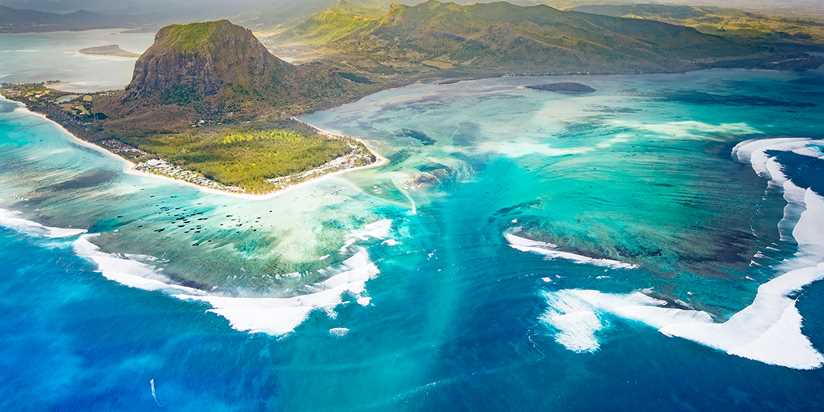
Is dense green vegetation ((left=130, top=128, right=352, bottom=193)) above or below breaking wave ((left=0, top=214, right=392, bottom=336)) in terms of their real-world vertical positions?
above

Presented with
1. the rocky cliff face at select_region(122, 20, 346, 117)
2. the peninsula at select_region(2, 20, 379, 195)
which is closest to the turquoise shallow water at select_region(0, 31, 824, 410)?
the peninsula at select_region(2, 20, 379, 195)

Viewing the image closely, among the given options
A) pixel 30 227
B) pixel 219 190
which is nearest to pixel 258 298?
pixel 219 190

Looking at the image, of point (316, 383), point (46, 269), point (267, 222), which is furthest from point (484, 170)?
point (46, 269)

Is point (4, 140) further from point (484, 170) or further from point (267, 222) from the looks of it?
point (484, 170)

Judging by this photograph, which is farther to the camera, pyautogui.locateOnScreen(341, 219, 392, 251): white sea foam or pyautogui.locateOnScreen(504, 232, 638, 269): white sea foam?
pyautogui.locateOnScreen(341, 219, 392, 251): white sea foam

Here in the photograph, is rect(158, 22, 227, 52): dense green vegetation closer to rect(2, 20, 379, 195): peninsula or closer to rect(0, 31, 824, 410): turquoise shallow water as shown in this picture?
rect(2, 20, 379, 195): peninsula

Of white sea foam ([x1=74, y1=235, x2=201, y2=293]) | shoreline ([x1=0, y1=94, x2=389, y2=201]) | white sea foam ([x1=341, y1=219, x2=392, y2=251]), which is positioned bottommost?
white sea foam ([x1=74, y1=235, x2=201, y2=293])

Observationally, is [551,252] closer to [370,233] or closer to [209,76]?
[370,233]
